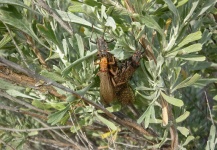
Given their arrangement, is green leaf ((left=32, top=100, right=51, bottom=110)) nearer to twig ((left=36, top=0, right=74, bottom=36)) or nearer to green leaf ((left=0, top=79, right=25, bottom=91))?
green leaf ((left=0, top=79, right=25, bottom=91))

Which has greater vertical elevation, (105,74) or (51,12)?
(51,12)

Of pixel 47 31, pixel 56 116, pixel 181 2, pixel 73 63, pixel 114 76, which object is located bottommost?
pixel 56 116

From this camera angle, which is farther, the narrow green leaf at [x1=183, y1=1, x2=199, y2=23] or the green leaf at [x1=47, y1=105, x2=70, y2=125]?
the green leaf at [x1=47, y1=105, x2=70, y2=125]

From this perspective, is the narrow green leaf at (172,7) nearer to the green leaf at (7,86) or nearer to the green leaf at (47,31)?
the green leaf at (47,31)

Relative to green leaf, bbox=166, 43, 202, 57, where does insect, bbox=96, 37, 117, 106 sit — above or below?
below

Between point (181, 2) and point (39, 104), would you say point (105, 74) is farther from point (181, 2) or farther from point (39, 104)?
point (181, 2)

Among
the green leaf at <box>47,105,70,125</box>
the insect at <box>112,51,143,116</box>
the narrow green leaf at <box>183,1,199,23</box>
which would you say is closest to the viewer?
the narrow green leaf at <box>183,1,199,23</box>

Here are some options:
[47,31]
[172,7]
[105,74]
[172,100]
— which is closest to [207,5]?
[172,7]

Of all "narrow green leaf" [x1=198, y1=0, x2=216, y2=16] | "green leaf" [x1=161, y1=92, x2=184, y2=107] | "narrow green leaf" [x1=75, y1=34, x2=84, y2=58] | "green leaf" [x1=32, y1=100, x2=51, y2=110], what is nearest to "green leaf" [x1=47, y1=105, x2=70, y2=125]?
"green leaf" [x1=32, y1=100, x2=51, y2=110]

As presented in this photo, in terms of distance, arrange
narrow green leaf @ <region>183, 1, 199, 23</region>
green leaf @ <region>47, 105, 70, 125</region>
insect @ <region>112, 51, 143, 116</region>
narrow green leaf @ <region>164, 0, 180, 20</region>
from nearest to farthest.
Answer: narrow green leaf @ <region>164, 0, 180, 20</region> < narrow green leaf @ <region>183, 1, 199, 23</region> < green leaf @ <region>47, 105, 70, 125</region> < insect @ <region>112, 51, 143, 116</region>

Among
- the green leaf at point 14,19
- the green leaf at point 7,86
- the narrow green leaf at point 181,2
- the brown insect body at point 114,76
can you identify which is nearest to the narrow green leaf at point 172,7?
the narrow green leaf at point 181,2
